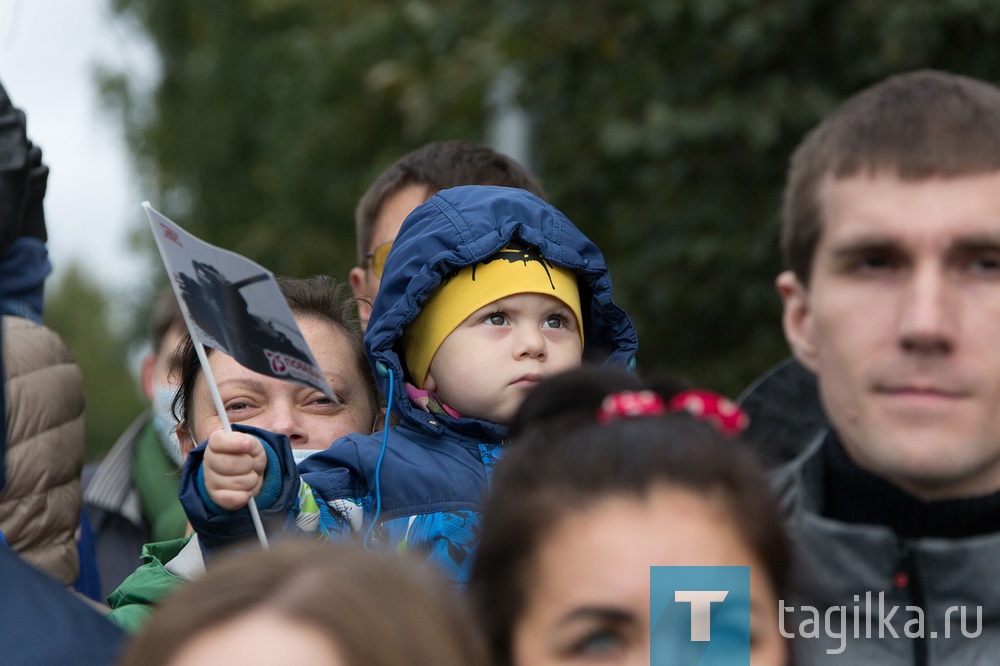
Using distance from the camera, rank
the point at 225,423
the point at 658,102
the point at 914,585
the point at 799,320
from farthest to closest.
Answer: the point at 658,102 < the point at 225,423 < the point at 799,320 < the point at 914,585

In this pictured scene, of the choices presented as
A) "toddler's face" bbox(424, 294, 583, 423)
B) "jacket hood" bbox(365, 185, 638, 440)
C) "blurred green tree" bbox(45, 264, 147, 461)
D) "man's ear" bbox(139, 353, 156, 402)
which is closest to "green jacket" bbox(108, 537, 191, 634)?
"jacket hood" bbox(365, 185, 638, 440)

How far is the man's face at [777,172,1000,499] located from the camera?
7.54ft

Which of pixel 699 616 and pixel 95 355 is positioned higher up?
pixel 699 616

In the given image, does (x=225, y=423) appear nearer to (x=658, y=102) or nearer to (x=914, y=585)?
(x=914, y=585)

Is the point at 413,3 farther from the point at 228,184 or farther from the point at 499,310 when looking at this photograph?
the point at 228,184

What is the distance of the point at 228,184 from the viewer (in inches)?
605

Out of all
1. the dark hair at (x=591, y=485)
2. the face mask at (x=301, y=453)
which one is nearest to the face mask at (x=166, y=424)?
the face mask at (x=301, y=453)

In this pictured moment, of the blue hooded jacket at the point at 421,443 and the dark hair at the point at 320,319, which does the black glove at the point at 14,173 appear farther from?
the blue hooded jacket at the point at 421,443

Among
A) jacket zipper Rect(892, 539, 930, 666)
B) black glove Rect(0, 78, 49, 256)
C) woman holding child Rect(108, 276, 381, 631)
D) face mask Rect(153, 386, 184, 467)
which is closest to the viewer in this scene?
jacket zipper Rect(892, 539, 930, 666)

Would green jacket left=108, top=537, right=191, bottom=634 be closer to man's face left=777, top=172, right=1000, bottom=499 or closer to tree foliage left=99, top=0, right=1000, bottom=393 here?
man's face left=777, top=172, right=1000, bottom=499

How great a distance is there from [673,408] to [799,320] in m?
0.37

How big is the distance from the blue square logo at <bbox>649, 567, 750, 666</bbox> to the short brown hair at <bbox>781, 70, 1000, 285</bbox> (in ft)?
2.10

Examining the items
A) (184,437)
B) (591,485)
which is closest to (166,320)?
(184,437)

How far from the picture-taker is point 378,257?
176 inches
